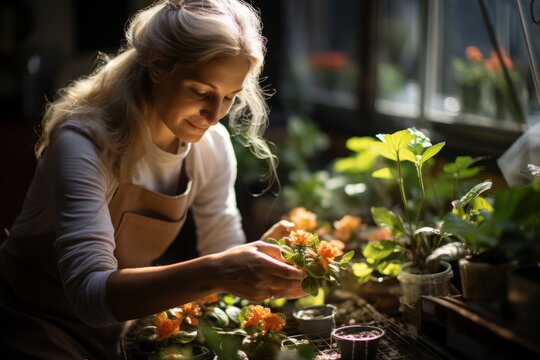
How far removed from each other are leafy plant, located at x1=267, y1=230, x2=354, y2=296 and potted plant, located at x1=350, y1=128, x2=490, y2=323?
0.65ft

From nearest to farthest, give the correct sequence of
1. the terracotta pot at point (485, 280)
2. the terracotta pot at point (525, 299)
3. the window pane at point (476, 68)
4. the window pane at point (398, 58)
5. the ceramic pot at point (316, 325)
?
the terracotta pot at point (525, 299), the terracotta pot at point (485, 280), the ceramic pot at point (316, 325), the window pane at point (476, 68), the window pane at point (398, 58)

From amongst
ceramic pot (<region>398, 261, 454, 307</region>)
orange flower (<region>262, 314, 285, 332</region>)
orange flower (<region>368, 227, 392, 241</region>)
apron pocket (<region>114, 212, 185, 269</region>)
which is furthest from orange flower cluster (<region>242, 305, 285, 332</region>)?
orange flower (<region>368, 227, 392, 241</region>)

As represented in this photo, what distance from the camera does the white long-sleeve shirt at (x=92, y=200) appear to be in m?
1.22

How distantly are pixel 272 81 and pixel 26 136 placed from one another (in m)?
1.72

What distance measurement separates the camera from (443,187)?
1.88 meters

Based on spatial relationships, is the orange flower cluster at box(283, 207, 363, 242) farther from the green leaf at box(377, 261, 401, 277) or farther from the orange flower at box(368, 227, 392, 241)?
the green leaf at box(377, 261, 401, 277)

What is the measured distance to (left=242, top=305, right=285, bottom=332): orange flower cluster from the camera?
126 centimetres

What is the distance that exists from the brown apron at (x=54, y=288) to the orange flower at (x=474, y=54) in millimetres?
1484

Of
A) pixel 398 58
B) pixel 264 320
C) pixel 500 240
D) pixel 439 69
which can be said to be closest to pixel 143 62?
pixel 264 320

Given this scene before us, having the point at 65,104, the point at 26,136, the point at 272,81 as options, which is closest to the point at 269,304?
the point at 65,104

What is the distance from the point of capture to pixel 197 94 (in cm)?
139

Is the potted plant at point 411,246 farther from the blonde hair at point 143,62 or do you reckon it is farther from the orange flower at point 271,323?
the blonde hair at point 143,62

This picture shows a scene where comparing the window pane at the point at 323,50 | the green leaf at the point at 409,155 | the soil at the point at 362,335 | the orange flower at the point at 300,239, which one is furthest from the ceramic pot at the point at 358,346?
the window pane at the point at 323,50

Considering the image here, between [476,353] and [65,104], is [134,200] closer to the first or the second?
[65,104]
